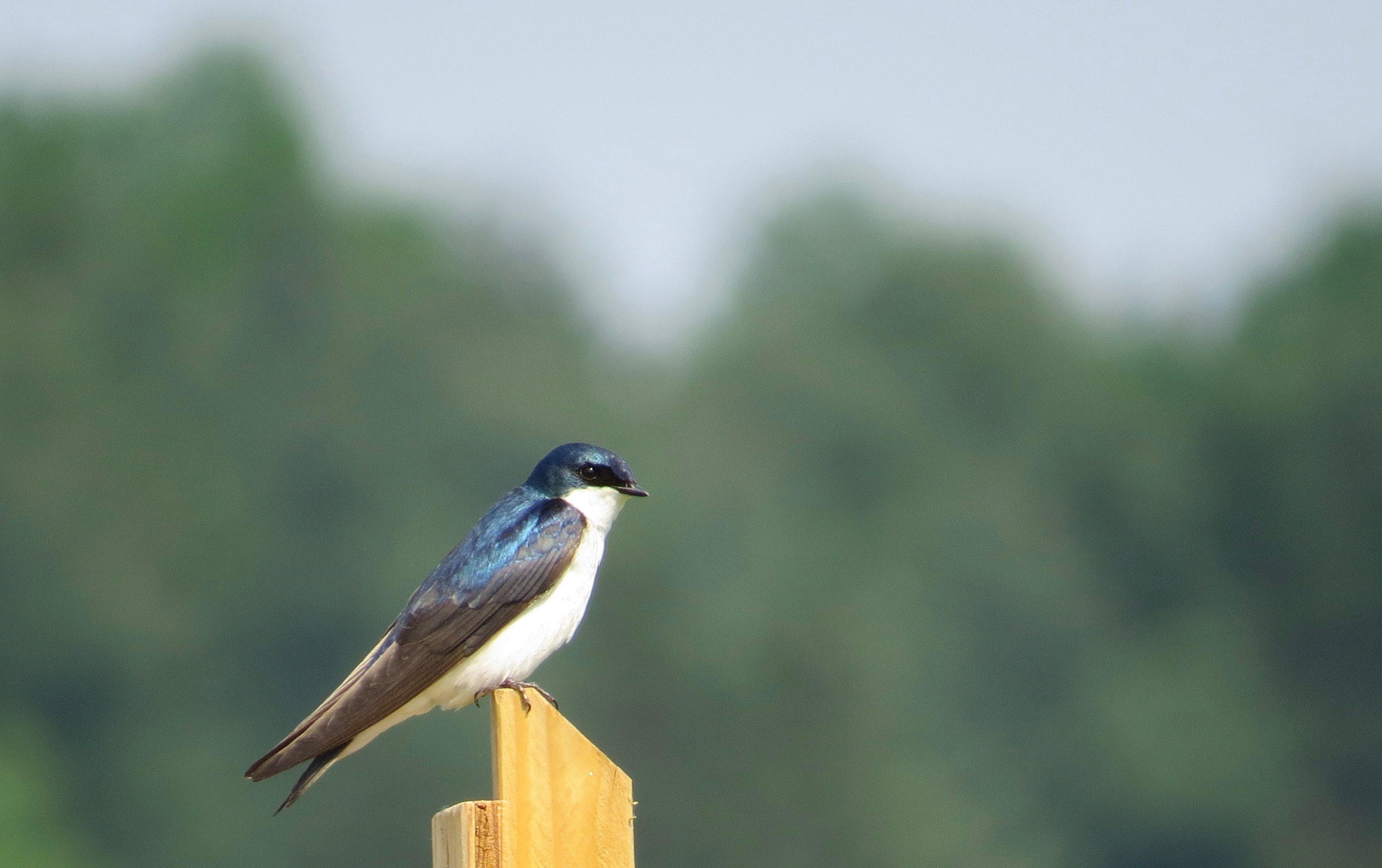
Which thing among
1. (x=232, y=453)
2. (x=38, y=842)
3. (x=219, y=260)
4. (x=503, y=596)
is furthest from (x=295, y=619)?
(x=503, y=596)

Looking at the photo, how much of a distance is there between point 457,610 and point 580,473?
0.70 meters

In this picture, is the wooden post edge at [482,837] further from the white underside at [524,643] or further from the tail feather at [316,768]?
the white underside at [524,643]

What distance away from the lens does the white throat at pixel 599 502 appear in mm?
4422

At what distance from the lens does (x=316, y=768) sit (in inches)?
134

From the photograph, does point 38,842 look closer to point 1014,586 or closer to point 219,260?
point 219,260

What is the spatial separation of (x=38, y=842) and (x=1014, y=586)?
98.5 feet

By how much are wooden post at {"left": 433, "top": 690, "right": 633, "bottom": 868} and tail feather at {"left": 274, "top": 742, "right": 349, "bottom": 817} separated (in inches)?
22.6

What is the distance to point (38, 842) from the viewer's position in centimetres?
3306

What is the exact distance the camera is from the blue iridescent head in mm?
4508

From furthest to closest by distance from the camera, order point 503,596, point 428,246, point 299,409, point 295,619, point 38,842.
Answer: point 428,246 < point 299,409 < point 295,619 < point 38,842 < point 503,596

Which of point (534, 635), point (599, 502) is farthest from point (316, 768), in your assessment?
point (599, 502)

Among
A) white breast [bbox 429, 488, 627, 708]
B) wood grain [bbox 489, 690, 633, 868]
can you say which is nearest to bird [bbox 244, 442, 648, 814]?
white breast [bbox 429, 488, 627, 708]

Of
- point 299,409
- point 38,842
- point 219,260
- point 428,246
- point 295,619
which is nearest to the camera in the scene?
point 38,842

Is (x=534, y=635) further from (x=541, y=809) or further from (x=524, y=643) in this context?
(x=541, y=809)
